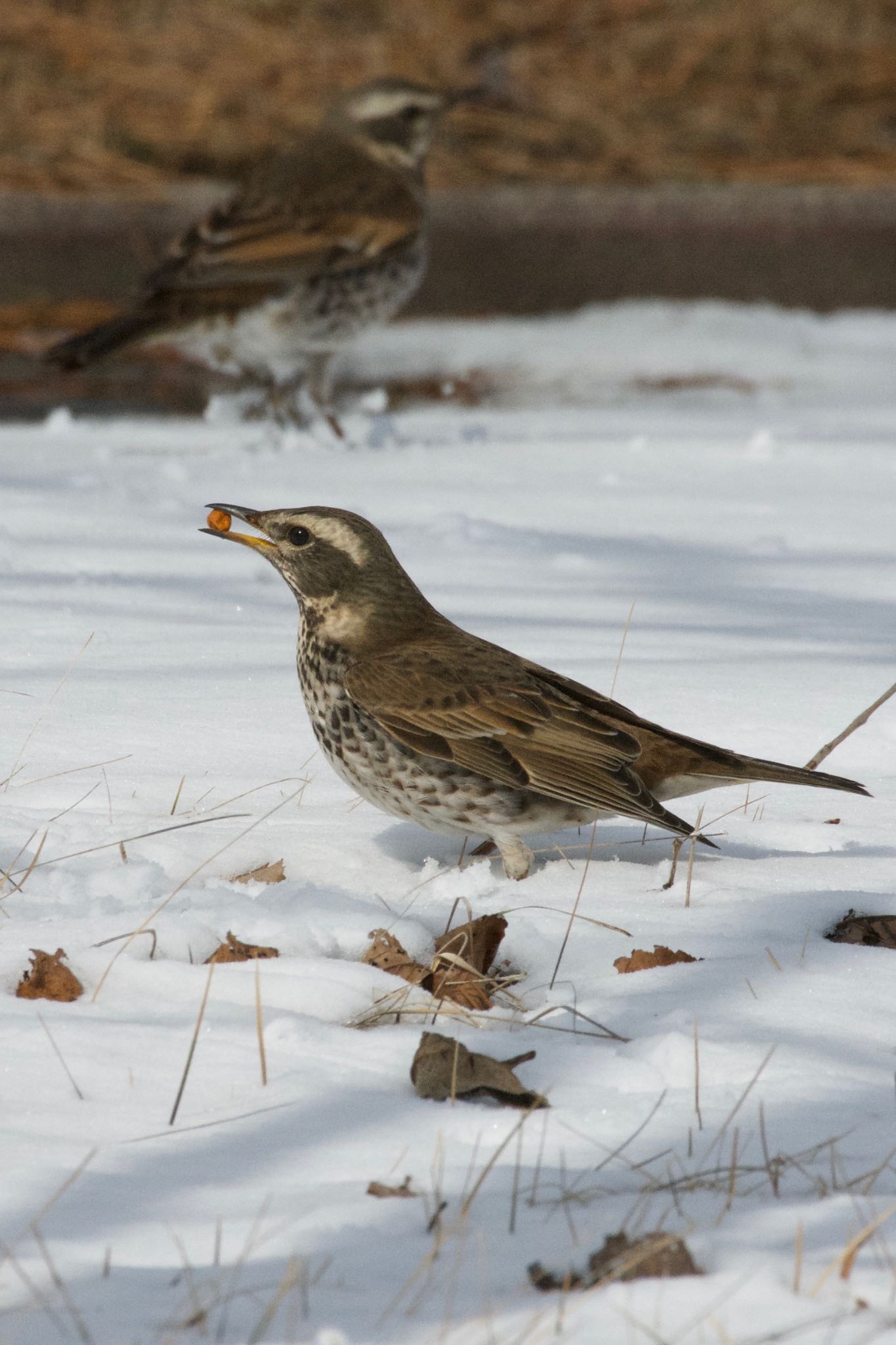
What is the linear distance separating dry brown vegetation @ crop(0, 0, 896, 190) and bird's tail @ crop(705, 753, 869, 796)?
9389 millimetres

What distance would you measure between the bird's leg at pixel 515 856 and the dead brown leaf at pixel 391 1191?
1271 millimetres

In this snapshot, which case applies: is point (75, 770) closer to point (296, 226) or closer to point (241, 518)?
point (241, 518)

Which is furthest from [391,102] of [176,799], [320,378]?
[176,799]

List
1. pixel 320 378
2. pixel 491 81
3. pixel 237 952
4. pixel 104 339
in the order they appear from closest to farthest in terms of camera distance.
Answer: pixel 237 952
pixel 104 339
pixel 320 378
pixel 491 81

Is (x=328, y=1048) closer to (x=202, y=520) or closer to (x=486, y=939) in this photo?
(x=486, y=939)

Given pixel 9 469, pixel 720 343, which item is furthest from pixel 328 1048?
pixel 720 343

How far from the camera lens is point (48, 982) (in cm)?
257

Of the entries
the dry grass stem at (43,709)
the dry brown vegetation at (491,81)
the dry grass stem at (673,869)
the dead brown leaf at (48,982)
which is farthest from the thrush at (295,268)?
the dead brown leaf at (48,982)

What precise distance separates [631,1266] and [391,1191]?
329 millimetres

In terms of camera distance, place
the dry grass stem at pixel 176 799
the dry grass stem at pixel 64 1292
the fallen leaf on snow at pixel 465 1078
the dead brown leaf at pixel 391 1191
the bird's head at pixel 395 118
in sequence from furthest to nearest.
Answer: the bird's head at pixel 395 118 < the dry grass stem at pixel 176 799 < the fallen leaf on snow at pixel 465 1078 < the dead brown leaf at pixel 391 1191 < the dry grass stem at pixel 64 1292

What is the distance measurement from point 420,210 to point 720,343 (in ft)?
9.14

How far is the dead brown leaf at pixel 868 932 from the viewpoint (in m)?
2.93

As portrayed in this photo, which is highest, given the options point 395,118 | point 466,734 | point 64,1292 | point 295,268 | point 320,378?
point 395,118

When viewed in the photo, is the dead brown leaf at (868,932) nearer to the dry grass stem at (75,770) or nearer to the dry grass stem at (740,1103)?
the dry grass stem at (740,1103)
